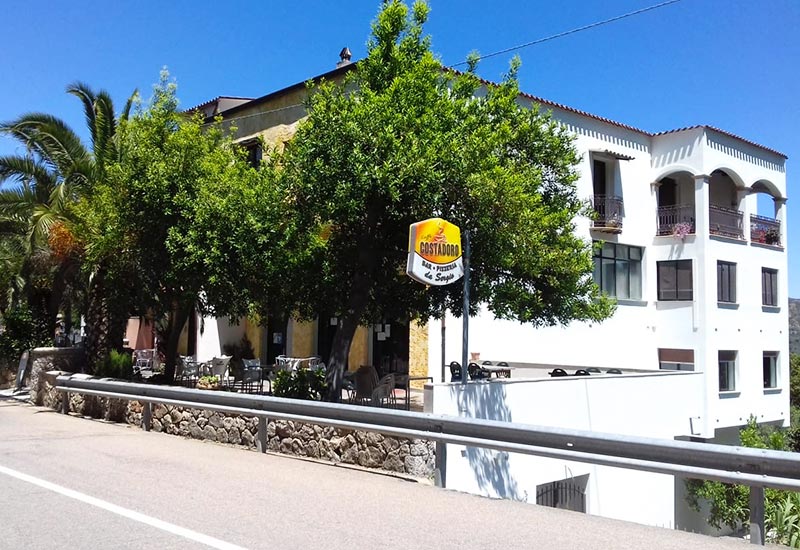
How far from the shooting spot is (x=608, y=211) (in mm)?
26406

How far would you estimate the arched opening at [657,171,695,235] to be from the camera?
2797 centimetres

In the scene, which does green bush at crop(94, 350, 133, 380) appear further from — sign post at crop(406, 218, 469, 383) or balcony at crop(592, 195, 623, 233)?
balcony at crop(592, 195, 623, 233)

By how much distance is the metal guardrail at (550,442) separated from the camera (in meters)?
6.39

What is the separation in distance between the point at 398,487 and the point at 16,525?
411cm

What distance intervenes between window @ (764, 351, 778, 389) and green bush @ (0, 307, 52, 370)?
90.0 ft

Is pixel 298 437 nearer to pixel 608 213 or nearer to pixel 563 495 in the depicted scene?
pixel 563 495

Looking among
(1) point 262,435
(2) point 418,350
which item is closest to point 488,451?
(1) point 262,435

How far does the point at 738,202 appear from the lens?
29.8 meters

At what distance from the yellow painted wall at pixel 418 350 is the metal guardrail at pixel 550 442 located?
923 cm

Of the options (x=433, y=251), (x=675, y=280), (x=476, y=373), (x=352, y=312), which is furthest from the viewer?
(x=675, y=280)

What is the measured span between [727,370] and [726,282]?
335 centimetres

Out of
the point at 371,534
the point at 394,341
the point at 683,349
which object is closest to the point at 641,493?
the point at 394,341

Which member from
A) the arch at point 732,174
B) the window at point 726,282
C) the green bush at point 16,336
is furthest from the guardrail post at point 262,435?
the arch at point 732,174

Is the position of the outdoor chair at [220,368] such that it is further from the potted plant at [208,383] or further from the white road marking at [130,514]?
the white road marking at [130,514]
